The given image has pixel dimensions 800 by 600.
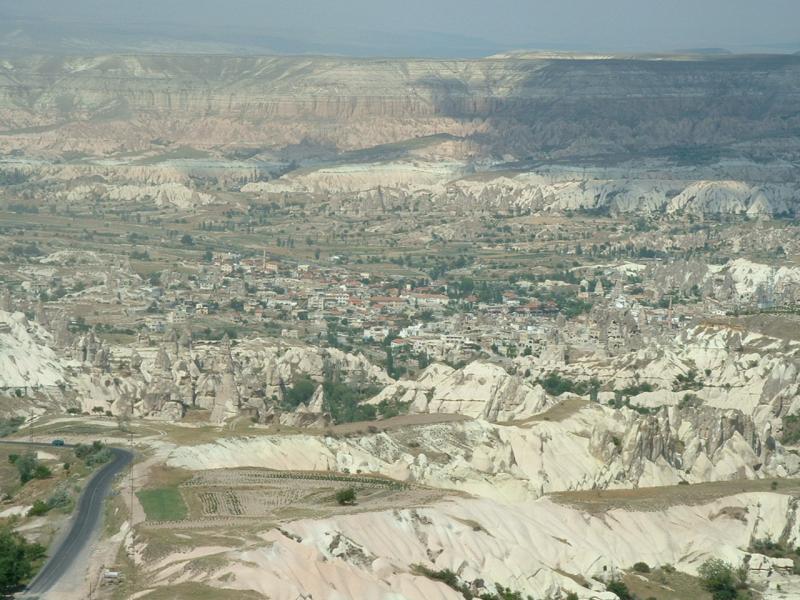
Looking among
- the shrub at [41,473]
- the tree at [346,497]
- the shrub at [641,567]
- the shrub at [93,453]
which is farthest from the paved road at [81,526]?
the shrub at [641,567]

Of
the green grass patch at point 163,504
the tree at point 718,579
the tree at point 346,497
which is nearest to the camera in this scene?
the green grass patch at point 163,504

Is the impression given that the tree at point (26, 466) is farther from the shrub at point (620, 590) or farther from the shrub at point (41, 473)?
the shrub at point (620, 590)

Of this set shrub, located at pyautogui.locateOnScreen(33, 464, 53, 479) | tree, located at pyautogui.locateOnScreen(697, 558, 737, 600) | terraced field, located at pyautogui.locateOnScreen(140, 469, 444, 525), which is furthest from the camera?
shrub, located at pyautogui.locateOnScreen(33, 464, 53, 479)

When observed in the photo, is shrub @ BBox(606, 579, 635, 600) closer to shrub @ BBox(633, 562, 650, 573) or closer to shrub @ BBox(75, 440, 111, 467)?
shrub @ BBox(633, 562, 650, 573)

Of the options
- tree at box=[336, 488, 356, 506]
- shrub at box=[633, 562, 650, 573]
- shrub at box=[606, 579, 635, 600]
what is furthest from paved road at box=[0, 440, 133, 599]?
shrub at box=[633, 562, 650, 573]

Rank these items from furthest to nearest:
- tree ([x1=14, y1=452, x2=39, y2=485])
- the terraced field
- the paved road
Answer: tree ([x1=14, y1=452, x2=39, y2=485]) < the terraced field < the paved road

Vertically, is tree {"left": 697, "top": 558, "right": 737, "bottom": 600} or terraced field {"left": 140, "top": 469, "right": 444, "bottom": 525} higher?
terraced field {"left": 140, "top": 469, "right": 444, "bottom": 525}

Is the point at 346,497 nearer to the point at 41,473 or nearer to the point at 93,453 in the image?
the point at 41,473

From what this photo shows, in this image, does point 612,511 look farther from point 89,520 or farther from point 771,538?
point 89,520

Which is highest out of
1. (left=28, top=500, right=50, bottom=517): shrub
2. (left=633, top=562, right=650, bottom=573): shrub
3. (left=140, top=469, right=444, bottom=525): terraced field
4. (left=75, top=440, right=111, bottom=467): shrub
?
Result: (left=28, top=500, right=50, bottom=517): shrub
